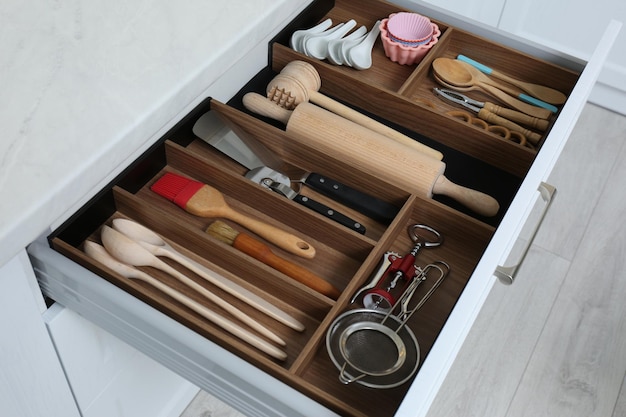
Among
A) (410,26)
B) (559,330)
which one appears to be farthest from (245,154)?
(559,330)

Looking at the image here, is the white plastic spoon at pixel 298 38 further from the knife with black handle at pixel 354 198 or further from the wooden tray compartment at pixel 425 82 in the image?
the knife with black handle at pixel 354 198

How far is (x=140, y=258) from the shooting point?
98cm

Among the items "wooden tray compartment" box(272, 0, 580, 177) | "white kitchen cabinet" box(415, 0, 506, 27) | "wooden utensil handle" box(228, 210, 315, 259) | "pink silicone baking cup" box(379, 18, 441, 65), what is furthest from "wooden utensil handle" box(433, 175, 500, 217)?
"white kitchen cabinet" box(415, 0, 506, 27)

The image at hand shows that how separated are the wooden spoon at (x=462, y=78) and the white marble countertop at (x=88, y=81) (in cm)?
43

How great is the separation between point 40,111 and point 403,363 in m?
0.54

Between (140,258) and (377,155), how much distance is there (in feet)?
1.30

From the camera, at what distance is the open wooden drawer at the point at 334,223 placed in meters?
0.88

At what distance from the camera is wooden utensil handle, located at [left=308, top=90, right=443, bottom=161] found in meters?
1.17

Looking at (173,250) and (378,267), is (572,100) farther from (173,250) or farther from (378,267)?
(173,250)

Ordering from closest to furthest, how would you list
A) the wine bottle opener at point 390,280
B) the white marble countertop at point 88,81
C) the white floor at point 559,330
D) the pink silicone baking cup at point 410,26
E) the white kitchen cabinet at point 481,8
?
the white marble countertop at point 88,81
the wine bottle opener at point 390,280
the pink silicone baking cup at point 410,26
the white floor at point 559,330
the white kitchen cabinet at point 481,8

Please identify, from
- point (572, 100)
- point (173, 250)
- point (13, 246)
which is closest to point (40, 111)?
point (13, 246)

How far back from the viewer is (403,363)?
3.04 feet

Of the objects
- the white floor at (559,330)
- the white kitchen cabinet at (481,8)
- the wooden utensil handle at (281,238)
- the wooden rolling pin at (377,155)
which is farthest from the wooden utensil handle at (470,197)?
the white kitchen cabinet at (481,8)

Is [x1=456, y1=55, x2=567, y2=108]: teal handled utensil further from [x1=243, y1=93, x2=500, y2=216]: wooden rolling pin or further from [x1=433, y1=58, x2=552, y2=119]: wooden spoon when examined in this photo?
[x1=243, y1=93, x2=500, y2=216]: wooden rolling pin
